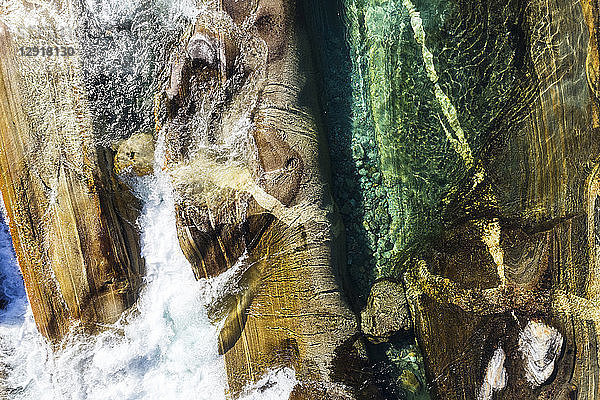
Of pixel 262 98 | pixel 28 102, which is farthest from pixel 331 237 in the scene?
pixel 28 102

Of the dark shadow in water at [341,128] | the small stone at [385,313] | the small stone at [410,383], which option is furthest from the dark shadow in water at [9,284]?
the small stone at [410,383]

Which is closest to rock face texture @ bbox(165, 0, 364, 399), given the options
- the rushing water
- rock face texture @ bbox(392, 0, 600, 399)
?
the rushing water

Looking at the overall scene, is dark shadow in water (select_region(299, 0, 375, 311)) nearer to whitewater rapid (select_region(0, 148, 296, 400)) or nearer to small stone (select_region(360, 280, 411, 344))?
small stone (select_region(360, 280, 411, 344))

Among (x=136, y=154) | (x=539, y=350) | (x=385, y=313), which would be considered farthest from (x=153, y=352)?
(x=539, y=350)

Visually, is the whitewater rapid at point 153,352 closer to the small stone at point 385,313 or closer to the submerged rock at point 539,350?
the small stone at point 385,313

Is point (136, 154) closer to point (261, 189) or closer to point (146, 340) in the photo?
point (261, 189)
